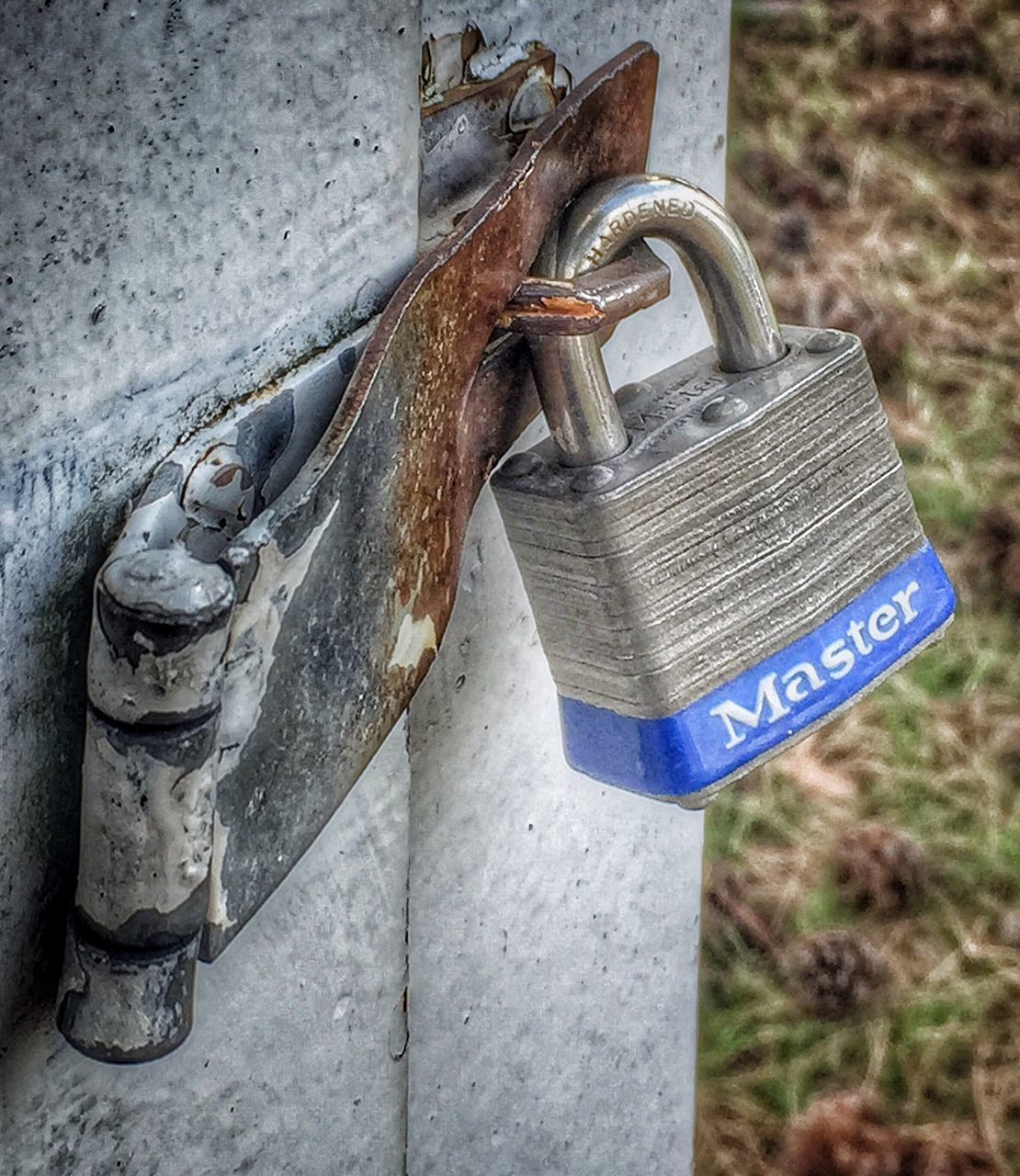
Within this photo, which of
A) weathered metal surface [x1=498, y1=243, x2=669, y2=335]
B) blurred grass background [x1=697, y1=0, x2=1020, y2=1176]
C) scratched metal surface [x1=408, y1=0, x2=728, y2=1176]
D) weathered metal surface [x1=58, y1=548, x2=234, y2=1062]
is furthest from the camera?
blurred grass background [x1=697, y1=0, x2=1020, y2=1176]

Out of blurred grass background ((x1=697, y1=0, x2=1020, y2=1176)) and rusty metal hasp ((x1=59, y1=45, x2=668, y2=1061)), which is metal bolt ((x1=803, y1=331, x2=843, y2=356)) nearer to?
rusty metal hasp ((x1=59, y1=45, x2=668, y2=1061))

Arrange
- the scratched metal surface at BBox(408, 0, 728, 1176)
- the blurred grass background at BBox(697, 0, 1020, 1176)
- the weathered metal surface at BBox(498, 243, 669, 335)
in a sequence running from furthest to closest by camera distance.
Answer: the blurred grass background at BBox(697, 0, 1020, 1176), the scratched metal surface at BBox(408, 0, 728, 1176), the weathered metal surface at BBox(498, 243, 669, 335)

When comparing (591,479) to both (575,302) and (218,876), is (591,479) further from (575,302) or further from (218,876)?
(218,876)

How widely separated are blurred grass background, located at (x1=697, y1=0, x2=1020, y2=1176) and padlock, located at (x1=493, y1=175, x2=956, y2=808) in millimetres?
1568

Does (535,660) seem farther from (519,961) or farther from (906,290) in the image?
(906,290)

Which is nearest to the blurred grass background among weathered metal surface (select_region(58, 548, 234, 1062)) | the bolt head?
the bolt head

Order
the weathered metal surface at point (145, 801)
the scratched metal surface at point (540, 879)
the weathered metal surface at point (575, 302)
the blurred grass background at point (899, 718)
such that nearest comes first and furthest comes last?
1. the weathered metal surface at point (145, 801)
2. the weathered metal surface at point (575, 302)
3. the scratched metal surface at point (540, 879)
4. the blurred grass background at point (899, 718)

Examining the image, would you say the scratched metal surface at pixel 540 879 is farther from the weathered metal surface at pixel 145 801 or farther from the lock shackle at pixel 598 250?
the weathered metal surface at pixel 145 801

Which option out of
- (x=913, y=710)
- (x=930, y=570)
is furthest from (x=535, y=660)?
(x=913, y=710)

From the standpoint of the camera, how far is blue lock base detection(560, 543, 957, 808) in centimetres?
68

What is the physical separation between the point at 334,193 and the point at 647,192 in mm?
150

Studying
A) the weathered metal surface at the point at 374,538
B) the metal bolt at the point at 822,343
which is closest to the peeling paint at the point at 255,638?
the weathered metal surface at the point at 374,538

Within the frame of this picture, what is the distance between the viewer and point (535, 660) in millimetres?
835

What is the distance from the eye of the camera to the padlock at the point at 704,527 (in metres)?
0.67
